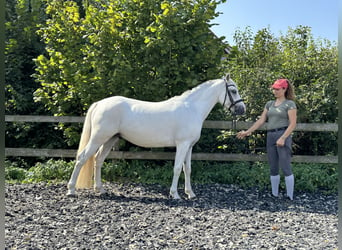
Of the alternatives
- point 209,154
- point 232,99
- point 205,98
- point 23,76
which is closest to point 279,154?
point 232,99

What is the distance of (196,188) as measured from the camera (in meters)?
5.72

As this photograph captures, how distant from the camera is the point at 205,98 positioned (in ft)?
17.6

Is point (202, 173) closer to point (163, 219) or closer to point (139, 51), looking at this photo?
point (163, 219)

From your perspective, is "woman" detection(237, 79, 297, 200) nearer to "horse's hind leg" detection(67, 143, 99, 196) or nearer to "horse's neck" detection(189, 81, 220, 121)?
"horse's neck" detection(189, 81, 220, 121)

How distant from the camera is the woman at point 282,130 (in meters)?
4.97

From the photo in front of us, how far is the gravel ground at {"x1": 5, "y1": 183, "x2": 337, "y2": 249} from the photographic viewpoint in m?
3.21

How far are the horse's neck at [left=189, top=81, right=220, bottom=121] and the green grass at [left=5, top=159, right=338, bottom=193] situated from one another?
4.83 ft

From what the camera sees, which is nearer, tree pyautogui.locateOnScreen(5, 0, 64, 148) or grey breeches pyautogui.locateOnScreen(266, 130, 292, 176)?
grey breeches pyautogui.locateOnScreen(266, 130, 292, 176)

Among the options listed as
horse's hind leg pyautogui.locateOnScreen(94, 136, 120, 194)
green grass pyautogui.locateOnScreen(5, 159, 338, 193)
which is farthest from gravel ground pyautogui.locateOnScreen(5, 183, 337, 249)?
green grass pyautogui.locateOnScreen(5, 159, 338, 193)

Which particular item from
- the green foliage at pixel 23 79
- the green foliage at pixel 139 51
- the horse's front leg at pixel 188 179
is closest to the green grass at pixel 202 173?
the horse's front leg at pixel 188 179

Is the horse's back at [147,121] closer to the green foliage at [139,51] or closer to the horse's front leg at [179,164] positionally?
the horse's front leg at [179,164]

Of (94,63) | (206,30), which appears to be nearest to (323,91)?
(206,30)

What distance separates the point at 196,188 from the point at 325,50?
481cm

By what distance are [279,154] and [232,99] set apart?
115cm
